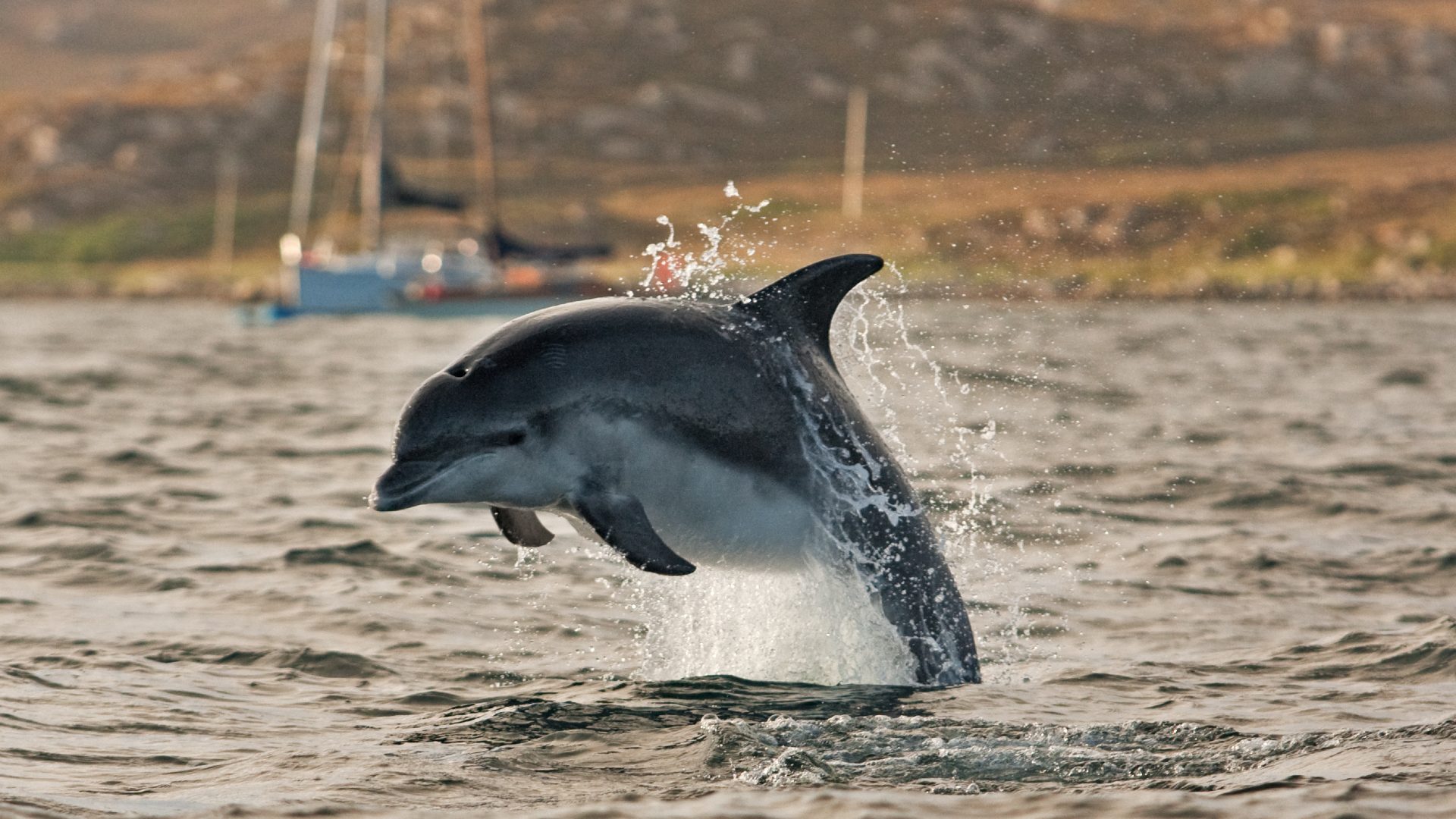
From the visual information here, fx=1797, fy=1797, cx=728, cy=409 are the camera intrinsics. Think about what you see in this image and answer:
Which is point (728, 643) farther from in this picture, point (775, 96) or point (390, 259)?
point (775, 96)

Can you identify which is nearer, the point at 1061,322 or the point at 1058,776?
the point at 1058,776

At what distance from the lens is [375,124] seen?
47.7m

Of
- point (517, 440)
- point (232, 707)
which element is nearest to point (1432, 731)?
point (517, 440)

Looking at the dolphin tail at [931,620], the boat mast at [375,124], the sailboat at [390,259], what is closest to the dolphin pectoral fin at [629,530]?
the dolphin tail at [931,620]

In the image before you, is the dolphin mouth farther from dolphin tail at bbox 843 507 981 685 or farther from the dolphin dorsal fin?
dolphin tail at bbox 843 507 981 685

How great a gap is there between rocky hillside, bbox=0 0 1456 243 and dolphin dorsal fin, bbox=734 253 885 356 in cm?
8185

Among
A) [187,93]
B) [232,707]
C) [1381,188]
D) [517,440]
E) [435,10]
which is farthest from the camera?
[435,10]

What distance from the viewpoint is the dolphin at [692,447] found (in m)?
6.48

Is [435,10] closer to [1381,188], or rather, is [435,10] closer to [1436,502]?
[1381,188]

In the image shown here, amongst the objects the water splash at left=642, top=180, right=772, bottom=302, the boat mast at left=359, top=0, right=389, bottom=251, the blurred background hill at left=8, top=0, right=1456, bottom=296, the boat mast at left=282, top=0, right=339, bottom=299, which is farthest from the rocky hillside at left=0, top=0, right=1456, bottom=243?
the boat mast at left=359, top=0, right=389, bottom=251

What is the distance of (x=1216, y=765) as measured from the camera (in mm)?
6285

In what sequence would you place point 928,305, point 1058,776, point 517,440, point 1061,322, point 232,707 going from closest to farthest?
point 1058,776
point 517,440
point 232,707
point 1061,322
point 928,305

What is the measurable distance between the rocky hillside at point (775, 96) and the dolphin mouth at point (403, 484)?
82614 mm

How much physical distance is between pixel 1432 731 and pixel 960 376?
57.2 feet
